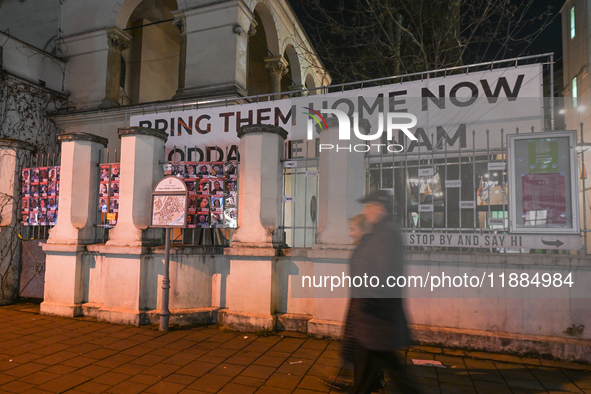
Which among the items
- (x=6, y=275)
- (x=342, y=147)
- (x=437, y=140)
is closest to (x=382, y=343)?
(x=342, y=147)

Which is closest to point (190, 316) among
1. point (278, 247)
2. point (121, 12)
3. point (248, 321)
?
point (248, 321)

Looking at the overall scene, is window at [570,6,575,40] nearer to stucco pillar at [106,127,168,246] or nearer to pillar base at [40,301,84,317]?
stucco pillar at [106,127,168,246]

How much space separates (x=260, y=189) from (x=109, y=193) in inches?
119

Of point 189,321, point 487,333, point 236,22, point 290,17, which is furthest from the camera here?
point 290,17

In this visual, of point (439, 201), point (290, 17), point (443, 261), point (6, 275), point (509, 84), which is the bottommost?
point (6, 275)

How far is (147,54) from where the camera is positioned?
16.0 meters

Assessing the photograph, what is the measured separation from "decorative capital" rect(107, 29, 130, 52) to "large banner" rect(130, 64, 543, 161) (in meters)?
5.39

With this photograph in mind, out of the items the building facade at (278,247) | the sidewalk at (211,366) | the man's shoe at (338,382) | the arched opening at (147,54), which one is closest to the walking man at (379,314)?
the man's shoe at (338,382)

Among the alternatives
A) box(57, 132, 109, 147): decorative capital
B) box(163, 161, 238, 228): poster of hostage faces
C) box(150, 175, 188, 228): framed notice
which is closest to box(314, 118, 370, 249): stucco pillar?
box(163, 161, 238, 228): poster of hostage faces

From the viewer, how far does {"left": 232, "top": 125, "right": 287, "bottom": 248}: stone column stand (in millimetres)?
6160

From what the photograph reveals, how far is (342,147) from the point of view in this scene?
5.88 m

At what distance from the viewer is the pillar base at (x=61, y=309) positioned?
6.81 meters

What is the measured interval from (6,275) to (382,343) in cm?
805

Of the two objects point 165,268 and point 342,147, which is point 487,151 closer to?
point 342,147
